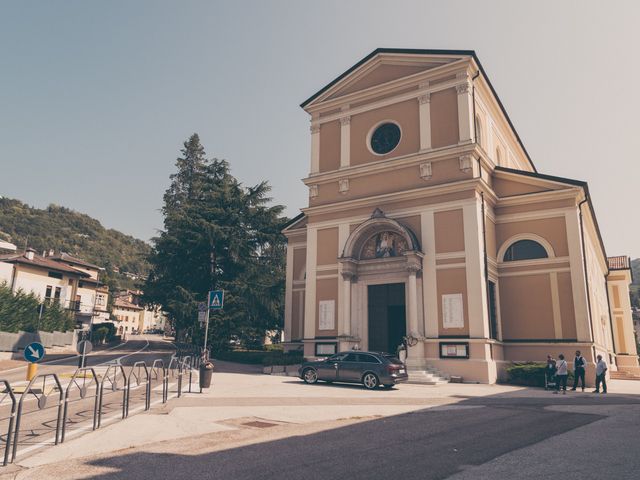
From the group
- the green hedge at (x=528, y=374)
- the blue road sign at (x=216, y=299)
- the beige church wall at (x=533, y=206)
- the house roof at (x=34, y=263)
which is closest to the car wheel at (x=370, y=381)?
the blue road sign at (x=216, y=299)

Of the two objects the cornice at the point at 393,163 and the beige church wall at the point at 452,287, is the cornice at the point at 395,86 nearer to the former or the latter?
the cornice at the point at 393,163

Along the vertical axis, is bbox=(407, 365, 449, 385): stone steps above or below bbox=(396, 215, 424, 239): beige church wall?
below

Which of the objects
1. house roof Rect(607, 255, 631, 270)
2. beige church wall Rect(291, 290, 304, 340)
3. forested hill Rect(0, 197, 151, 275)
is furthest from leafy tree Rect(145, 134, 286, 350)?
forested hill Rect(0, 197, 151, 275)

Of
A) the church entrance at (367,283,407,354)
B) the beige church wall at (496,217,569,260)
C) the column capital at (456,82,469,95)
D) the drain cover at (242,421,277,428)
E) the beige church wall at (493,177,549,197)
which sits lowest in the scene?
the drain cover at (242,421,277,428)

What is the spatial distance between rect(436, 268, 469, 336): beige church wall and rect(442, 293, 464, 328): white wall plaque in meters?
0.15

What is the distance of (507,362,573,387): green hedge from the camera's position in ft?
68.2

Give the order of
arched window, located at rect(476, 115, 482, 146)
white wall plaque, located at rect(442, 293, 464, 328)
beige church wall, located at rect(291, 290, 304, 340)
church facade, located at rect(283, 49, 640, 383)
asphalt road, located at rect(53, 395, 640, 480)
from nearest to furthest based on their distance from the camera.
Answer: asphalt road, located at rect(53, 395, 640, 480), white wall plaque, located at rect(442, 293, 464, 328), church facade, located at rect(283, 49, 640, 383), arched window, located at rect(476, 115, 482, 146), beige church wall, located at rect(291, 290, 304, 340)

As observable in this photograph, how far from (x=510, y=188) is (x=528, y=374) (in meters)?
10.5

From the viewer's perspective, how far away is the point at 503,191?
87.3 ft

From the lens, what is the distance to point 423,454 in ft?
23.3

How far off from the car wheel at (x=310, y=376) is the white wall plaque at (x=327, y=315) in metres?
6.71

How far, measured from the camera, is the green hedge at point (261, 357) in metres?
25.1

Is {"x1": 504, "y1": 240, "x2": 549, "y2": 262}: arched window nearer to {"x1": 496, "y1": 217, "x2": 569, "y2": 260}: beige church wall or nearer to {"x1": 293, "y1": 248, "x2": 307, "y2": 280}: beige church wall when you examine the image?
{"x1": 496, "y1": 217, "x2": 569, "y2": 260}: beige church wall

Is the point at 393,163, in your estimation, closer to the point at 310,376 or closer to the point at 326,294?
the point at 326,294
